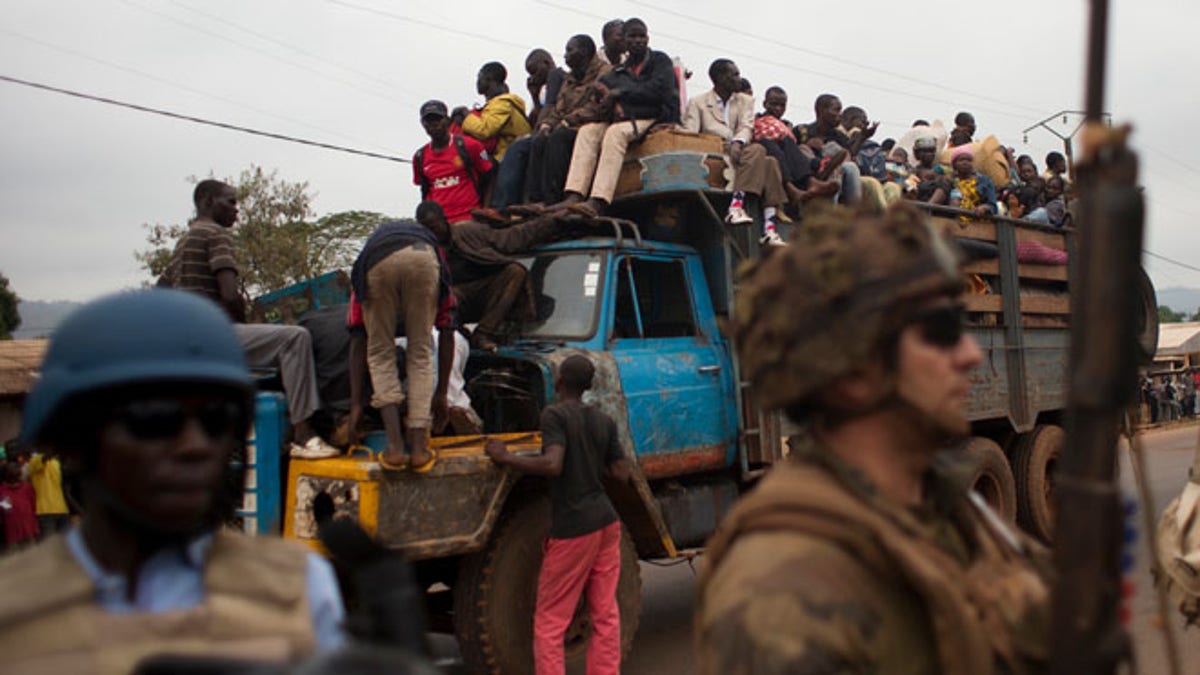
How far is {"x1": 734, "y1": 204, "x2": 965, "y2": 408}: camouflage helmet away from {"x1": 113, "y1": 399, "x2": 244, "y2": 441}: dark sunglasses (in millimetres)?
889

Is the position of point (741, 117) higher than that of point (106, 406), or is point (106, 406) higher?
point (741, 117)

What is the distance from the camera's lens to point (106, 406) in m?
1.50

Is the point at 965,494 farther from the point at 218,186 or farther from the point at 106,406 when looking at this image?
the point at 218,186

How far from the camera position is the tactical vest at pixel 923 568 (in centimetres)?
157

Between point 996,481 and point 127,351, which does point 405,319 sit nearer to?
point 127,351

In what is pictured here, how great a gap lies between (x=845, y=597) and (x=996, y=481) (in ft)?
25.6

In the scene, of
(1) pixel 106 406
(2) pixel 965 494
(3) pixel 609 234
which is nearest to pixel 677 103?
(3) pixel 609 234

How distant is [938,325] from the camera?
173 centimetres

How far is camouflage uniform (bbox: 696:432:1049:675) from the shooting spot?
156cm

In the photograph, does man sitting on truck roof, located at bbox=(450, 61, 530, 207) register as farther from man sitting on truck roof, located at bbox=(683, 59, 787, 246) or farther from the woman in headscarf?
the woman in headscarf

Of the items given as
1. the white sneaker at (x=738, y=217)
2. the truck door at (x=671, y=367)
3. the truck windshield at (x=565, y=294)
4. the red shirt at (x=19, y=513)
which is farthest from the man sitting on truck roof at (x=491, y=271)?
the red shirt at (x=19, y=513)

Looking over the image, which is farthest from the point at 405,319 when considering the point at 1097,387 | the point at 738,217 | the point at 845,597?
the point at 1097,387

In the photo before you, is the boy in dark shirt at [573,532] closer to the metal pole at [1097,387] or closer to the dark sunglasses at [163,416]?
the dark sunglasses at [163,416]

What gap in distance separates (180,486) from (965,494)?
A: 4.36 ft
